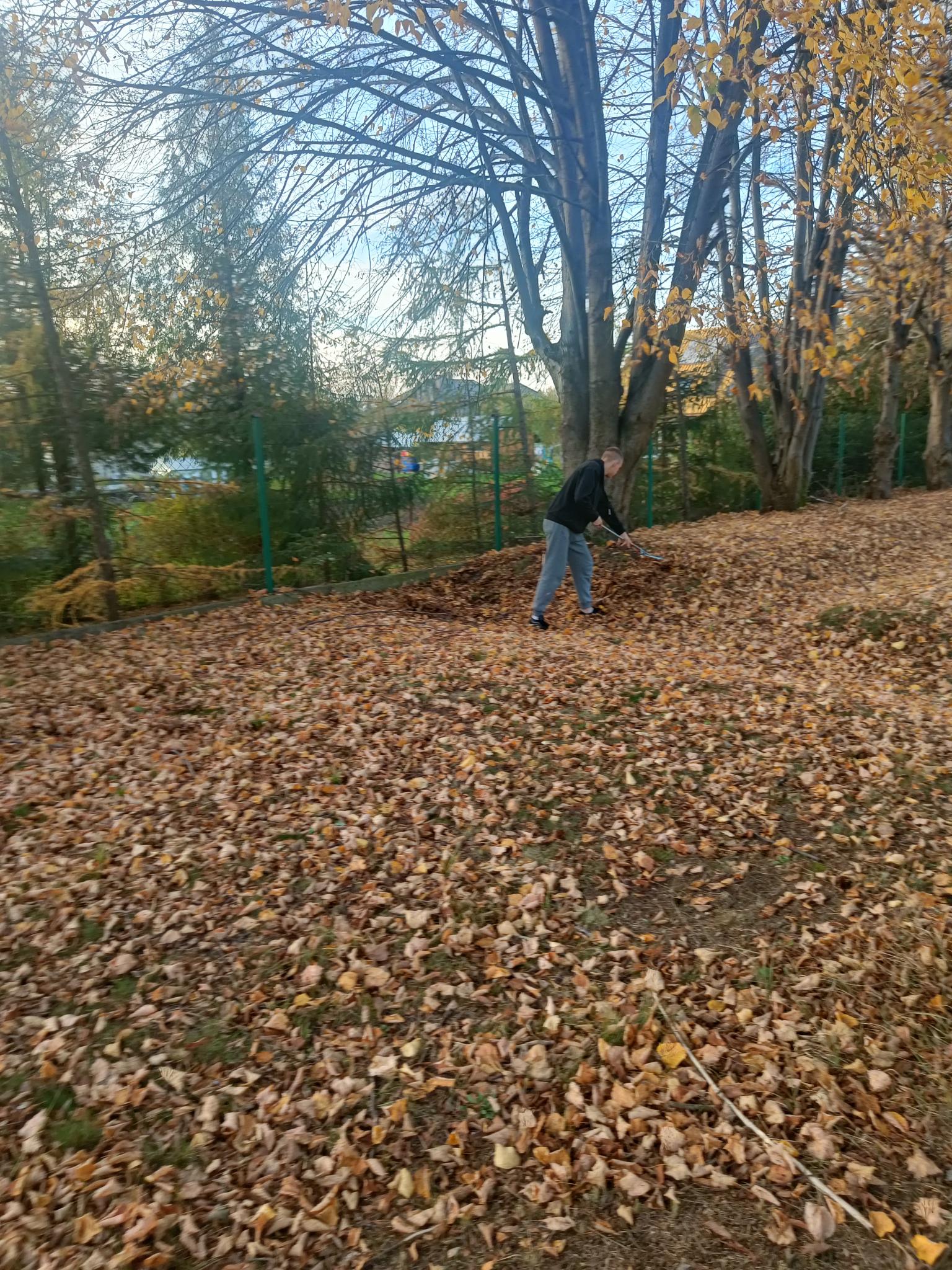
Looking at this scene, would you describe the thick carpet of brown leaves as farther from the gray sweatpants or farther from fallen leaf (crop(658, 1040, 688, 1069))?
the gray sweatpants

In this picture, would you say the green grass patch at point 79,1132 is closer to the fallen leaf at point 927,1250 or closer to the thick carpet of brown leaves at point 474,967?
the thick carpet of brown leaves at point 474,967

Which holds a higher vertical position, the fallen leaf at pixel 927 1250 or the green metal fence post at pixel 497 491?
the green metal fence post at pixel 497 491

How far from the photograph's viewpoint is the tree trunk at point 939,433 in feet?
52.7

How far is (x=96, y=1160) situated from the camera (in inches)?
88.3

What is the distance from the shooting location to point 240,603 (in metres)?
7.81

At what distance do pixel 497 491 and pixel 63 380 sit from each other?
4.87m

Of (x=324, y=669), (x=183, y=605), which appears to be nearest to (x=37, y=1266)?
(x=324, y=669)

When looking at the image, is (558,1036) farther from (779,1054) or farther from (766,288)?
(766,288)

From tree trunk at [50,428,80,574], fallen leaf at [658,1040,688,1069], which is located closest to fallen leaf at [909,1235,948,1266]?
fallen leaf at [658,1040,688,1069]

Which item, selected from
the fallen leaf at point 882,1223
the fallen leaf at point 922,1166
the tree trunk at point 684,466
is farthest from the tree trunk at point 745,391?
the fallen leaf at point 882,1223

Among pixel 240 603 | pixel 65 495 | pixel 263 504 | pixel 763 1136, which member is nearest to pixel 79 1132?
pixel 763 1136

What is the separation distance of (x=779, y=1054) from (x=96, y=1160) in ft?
6.63

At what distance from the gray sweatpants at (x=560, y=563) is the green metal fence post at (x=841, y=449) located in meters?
11.4

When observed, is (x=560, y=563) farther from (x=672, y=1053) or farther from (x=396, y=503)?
(x=672, y=1053)
